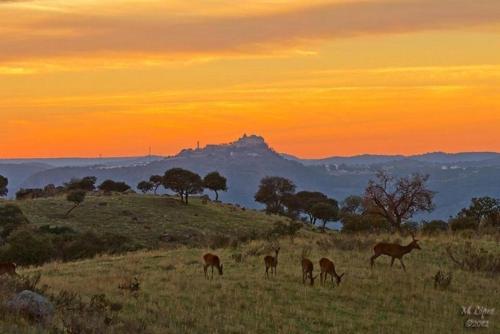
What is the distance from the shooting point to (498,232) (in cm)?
3659

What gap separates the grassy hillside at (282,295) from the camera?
17344 mm

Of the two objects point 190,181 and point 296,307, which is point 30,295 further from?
point 190,181

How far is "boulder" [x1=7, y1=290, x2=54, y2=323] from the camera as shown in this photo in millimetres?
13883

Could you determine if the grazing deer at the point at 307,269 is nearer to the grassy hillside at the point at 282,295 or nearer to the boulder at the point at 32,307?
the grassy hillside at the point at 282,295

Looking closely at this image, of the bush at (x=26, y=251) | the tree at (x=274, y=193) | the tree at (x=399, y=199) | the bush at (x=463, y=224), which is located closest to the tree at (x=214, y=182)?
the tree at (x=274, y=193)

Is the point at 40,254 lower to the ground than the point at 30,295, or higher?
lower

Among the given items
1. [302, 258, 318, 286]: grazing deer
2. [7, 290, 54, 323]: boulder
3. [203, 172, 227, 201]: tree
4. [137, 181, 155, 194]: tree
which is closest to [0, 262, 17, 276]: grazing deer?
[7, 290, 54, 323]: boulder

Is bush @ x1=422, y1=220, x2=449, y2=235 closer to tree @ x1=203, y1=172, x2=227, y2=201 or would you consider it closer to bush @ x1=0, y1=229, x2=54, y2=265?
bush @ x1=0, y1=229, x2=54, y2=265

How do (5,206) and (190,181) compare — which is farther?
(190,181)

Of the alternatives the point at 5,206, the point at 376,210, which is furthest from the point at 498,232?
the point at 5,206

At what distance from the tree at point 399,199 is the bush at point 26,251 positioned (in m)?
23.5

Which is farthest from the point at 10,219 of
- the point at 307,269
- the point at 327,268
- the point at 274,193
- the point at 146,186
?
the point at 274,193

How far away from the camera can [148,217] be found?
6956cm

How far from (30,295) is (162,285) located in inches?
285
